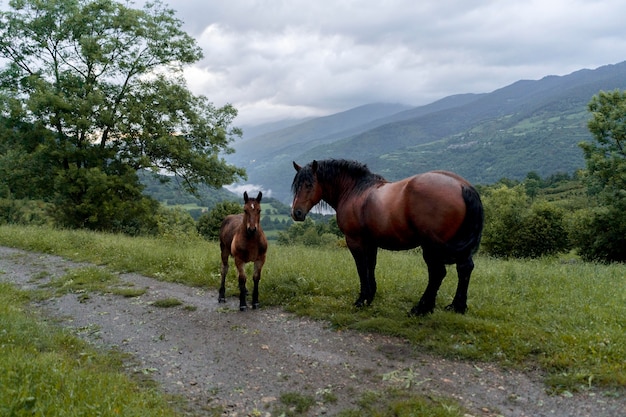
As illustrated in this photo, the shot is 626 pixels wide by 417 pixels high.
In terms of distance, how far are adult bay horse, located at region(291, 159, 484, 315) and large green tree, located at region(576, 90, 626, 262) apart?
3050 centimetres

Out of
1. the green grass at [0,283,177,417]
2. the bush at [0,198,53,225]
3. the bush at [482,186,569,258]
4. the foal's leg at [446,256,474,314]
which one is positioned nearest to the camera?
the green grass at [0,283,177,417]

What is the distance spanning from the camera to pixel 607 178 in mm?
32125

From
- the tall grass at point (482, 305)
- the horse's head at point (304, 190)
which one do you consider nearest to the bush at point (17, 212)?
the tall grass at point (482, 305)

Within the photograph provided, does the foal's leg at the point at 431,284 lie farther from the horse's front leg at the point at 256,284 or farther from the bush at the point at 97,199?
the bush at the point at 97,199

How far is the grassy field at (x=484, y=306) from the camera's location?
518 centimetres

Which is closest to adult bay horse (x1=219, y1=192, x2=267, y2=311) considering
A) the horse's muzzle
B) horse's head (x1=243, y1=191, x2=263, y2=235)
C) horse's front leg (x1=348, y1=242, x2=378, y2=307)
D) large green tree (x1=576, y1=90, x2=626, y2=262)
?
horse's head (x1=243, y1=191, x2=263, y2=235)

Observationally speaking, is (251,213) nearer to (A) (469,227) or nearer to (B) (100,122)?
(A) (469,227)

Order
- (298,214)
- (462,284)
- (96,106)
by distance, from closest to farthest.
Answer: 1. (462,284)
2. (298,214)
3. (96,106)

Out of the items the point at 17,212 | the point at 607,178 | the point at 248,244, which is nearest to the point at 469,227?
the point at 248,244

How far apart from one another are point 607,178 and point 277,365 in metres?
36.0

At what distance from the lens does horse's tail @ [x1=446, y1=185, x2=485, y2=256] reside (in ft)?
20.1

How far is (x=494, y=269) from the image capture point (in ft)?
33.2

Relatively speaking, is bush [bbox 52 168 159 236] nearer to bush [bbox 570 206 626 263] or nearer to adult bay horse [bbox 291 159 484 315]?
adult bay horse [bbox 291 159 484 315]

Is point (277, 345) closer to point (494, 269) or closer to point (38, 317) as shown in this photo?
point (38, 317)
